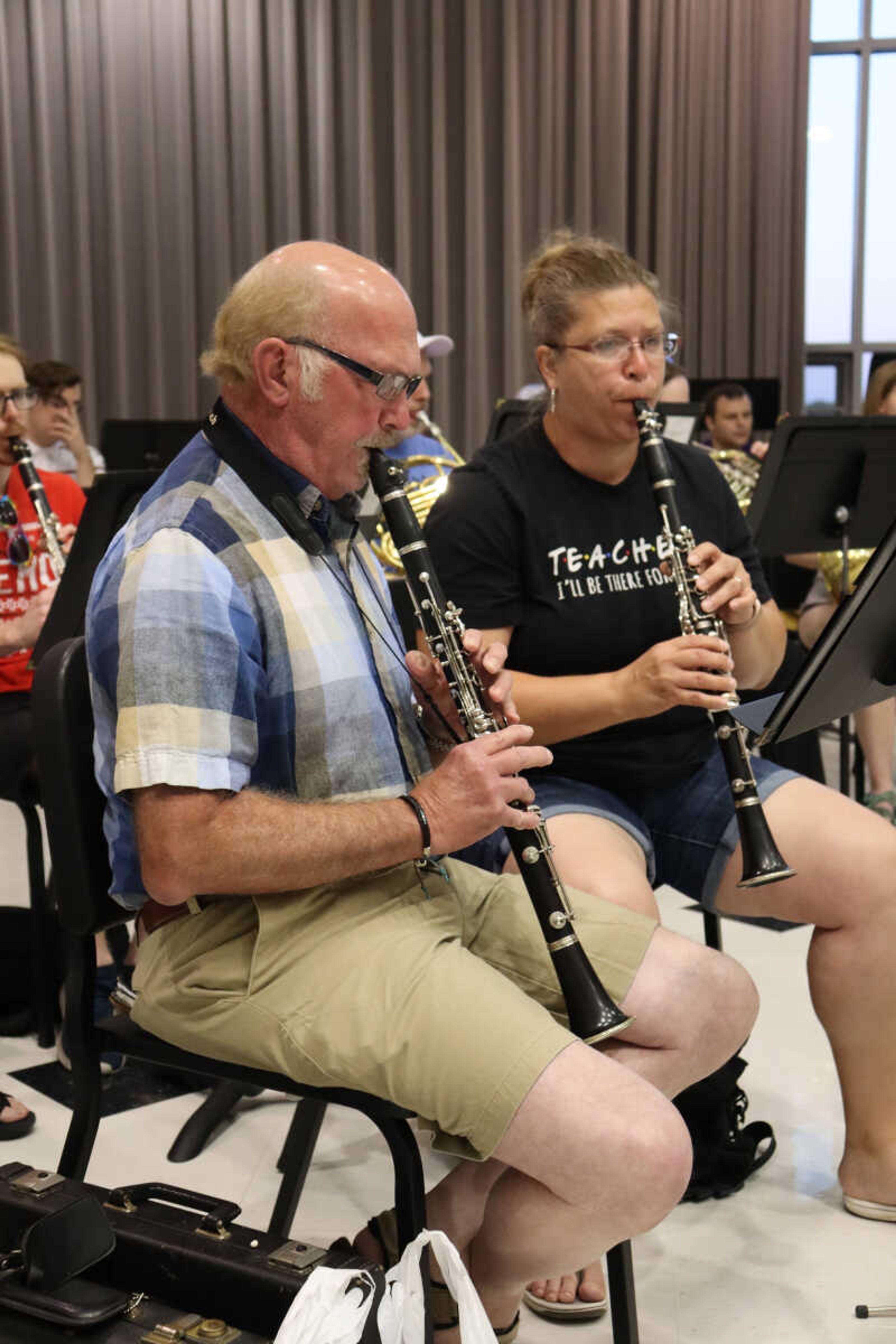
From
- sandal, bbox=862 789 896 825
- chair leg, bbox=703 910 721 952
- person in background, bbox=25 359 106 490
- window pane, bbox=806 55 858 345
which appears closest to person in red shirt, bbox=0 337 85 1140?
chair leg, bbox=703 910 721 952

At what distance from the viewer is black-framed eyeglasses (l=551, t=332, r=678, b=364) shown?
6.79ft

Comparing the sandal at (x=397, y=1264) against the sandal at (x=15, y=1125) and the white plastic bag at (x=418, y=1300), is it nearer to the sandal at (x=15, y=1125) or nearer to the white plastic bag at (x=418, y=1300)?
the white plastic bag at (x=418, y=1300)

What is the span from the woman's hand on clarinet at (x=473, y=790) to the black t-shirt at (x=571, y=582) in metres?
0.60

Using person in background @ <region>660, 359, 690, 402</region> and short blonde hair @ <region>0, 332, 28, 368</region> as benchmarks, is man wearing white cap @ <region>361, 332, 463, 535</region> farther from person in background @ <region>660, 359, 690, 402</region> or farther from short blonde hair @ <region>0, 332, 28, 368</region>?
person in background @ <region>660, 359, 690, 402</region>

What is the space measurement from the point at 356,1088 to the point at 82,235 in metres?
6.83

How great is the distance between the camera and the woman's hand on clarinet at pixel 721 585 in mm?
1969

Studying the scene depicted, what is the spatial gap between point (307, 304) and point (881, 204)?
780 cm

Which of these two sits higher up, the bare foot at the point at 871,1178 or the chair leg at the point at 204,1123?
the bare foot at the point at 871,1178

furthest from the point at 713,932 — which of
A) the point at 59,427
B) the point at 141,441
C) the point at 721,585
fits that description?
the point at 59,427

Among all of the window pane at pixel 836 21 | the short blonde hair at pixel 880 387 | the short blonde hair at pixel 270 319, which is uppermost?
the window pane at pixel 836 21

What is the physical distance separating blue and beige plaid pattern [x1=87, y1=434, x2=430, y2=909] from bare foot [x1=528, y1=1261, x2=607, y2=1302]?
28.0 inches

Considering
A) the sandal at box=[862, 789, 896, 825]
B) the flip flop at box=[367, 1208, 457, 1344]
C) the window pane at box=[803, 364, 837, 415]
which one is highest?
the window pane at box=[803, 364, 837, 415]

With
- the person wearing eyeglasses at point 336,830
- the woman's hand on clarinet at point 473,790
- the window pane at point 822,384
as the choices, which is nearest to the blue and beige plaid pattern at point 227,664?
the person wearing eyeglasses at point 336,830

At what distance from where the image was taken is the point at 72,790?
148cm
